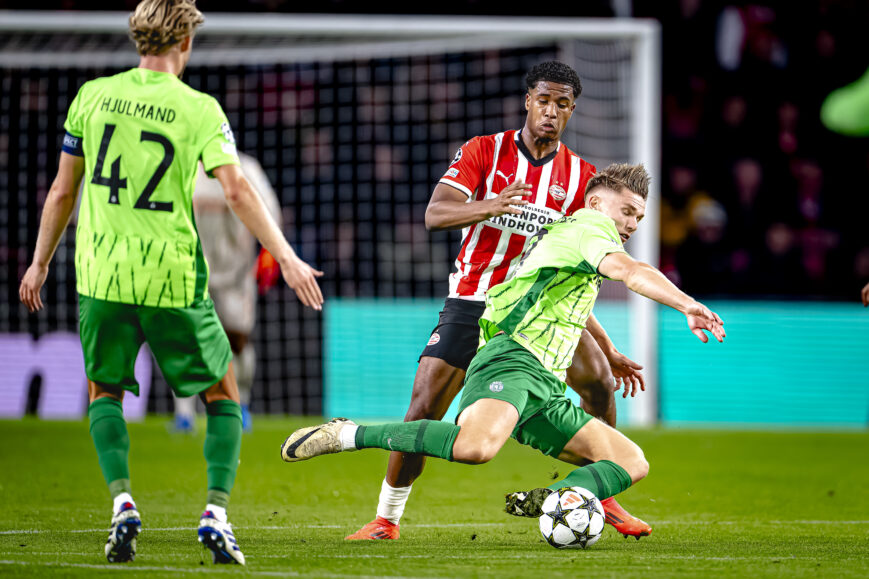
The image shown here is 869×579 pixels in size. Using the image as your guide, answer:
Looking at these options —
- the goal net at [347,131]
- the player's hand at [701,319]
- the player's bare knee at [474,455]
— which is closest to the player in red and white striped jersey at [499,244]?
the player's bare knee at [474,455]

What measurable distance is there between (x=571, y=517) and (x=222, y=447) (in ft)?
4.15

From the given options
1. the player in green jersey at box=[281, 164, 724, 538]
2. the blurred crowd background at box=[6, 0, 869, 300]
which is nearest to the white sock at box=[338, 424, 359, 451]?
the player in green jersey at box=[281, 164, 724, 538]

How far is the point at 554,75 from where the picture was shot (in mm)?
5082

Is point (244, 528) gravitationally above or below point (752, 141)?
below

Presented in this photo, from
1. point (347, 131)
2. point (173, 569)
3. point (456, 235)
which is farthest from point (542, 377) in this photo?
point (347, 131)

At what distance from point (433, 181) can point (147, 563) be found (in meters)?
9.03

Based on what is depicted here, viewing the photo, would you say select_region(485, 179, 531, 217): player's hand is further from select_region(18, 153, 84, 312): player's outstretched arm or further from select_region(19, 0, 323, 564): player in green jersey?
select_region(18, 153, 84, 312): player's outstretched arm

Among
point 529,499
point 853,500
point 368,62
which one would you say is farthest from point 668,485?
point 368,62

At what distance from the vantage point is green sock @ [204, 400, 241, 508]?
13.1 feet

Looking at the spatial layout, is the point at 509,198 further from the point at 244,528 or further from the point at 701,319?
the point at 244,528

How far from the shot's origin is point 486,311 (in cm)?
471

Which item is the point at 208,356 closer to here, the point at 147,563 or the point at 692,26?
the point at 147,563

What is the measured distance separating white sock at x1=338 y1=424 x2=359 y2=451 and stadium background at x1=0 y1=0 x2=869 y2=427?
23.4 ft

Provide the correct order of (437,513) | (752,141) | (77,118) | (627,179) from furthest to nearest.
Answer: (752,141) → (437,513) → (627,179) → (77,118)
